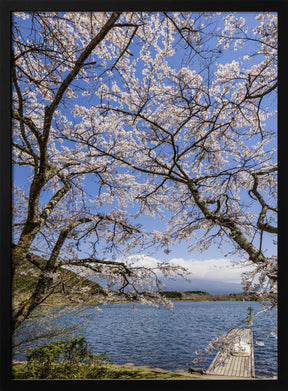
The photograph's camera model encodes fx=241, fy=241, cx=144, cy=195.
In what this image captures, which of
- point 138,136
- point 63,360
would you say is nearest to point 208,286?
point 63,360

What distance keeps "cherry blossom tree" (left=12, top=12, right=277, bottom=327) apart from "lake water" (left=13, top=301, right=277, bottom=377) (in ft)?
0.53

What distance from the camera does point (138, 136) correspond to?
1552mm

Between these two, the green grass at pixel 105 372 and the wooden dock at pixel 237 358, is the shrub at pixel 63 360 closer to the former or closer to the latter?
the green grass at pixel 105 372

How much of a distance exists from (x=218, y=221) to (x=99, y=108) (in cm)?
102

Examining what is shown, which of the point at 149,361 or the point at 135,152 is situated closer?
the point at 149,361

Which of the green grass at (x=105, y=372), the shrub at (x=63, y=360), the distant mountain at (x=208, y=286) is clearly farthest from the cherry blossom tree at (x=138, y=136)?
the green grass at (x=105, y=372)

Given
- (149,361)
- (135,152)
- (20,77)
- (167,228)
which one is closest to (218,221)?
(167,228)

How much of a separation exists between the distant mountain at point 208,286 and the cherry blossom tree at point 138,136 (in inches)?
3.3

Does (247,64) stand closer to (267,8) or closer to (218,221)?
(267,8)

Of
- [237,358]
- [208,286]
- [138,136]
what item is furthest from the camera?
[138,136]

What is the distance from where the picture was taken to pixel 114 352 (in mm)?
1316

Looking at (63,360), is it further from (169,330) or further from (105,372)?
(169,330)

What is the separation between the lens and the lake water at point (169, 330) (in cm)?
129

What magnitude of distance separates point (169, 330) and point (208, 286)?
34 centimetres
